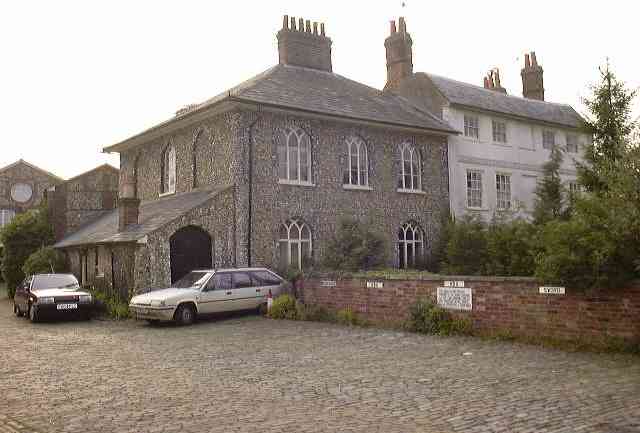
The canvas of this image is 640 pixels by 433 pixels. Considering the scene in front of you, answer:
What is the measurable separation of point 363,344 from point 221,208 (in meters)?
9.29

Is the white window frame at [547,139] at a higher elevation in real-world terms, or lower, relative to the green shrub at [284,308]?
higher

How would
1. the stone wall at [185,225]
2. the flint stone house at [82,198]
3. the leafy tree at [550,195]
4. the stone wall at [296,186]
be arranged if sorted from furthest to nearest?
the flint stone house at [82,198] → the leafy tree at [550,195] → the stone wall at [296,186] → the stone wall at [185,225]

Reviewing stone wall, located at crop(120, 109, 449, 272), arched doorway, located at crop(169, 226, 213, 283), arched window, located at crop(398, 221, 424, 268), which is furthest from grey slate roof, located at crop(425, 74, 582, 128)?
arched doorway, located at crop(169, 226, 213, 283)

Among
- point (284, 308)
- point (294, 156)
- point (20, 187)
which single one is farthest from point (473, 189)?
point (20, 187)

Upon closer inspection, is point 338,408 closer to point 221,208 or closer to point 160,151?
point 221,208

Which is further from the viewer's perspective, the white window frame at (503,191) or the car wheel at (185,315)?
the white window frame at (503,191)

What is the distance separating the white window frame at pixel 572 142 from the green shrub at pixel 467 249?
12.6 m

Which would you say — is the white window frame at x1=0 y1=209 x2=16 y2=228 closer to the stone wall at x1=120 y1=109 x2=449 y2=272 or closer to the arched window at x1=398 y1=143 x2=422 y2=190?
the stone wall at x1=120 y1=109 x2=449 y2=272

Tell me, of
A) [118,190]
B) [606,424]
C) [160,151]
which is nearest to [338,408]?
[606,424]

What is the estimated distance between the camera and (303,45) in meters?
26.1

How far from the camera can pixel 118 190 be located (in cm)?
3056

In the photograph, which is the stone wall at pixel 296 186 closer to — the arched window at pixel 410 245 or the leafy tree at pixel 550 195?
the arched window at pixel 410 245

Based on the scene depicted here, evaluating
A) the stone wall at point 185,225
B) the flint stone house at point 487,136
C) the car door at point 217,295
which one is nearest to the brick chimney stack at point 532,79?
the flint stone house at point 487,136

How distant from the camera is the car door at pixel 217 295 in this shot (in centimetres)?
1638
